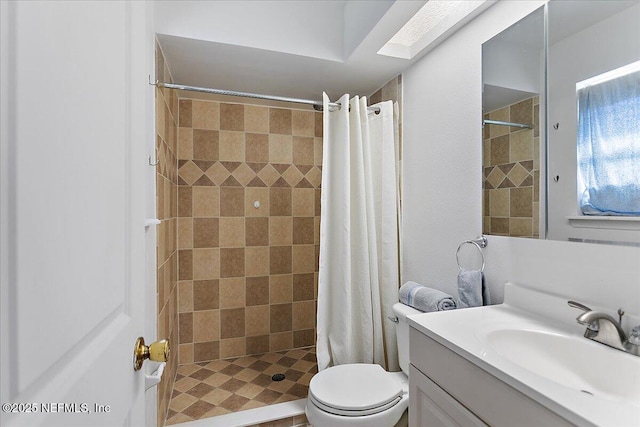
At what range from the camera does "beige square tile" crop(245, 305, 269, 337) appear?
2.62 metres

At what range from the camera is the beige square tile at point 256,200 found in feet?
8.54

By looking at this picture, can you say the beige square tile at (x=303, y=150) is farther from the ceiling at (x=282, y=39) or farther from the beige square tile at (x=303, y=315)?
the beige square tile at (x=303, y=315)

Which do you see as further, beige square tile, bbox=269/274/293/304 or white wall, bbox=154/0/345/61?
beige square tile, bbox=269/274/293/304

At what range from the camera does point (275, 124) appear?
266 cm

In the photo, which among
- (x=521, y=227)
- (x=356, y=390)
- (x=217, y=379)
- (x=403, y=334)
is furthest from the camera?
(x=217, y=379)

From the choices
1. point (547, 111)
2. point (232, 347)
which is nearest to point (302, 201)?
point (232, 347)

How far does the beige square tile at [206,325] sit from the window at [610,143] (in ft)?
7.77

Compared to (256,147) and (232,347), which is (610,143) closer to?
(256,147)

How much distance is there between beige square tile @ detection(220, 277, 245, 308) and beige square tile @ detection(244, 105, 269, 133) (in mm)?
1186

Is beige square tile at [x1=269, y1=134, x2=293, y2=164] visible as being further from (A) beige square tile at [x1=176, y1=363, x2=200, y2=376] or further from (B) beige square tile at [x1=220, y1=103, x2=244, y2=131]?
(A) beige square tile at [x1=176, y1=363, x2=200, y2=376]

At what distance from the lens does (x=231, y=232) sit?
2572 millimetres

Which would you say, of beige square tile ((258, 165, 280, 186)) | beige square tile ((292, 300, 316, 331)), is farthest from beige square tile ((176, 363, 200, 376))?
beige square tile ((258, 165, 280, 186))

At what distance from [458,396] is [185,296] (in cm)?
210

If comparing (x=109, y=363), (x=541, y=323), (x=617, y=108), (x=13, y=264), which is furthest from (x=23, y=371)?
(x=617, y=108)
